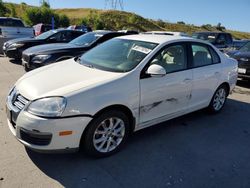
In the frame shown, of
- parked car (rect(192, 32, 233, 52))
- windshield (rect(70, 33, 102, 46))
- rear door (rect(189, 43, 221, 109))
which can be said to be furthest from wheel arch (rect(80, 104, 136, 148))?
parked car (rect(192, 32, 233, 52))

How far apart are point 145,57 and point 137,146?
51.2 inches

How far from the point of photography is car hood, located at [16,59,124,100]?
3.48 metres

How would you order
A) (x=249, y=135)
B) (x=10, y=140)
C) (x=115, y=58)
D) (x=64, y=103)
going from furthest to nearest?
(x=249, y=135) → (x=115, y=58) → (x=10, y=140) → (x=64, y=103)

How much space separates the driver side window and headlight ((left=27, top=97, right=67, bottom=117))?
1.54 meters

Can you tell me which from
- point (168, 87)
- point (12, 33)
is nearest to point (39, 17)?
point (12, 33)

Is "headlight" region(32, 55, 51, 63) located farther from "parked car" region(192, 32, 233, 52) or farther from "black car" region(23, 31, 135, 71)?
"parked car" region(192, 32, 233, 52)

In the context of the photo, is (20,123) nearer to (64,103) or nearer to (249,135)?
(64,103)

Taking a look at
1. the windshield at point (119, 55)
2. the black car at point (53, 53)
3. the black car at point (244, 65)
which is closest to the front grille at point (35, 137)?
the windshield at point (119, 55)

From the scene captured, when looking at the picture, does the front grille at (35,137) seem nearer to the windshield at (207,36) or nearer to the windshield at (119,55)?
the windshield at (119,55)

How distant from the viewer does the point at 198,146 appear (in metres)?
4.36

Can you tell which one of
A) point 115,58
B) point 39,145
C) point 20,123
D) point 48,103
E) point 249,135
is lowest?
point 249,135

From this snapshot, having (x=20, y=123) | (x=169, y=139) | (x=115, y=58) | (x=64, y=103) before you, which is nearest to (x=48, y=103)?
(x=64, y=103)

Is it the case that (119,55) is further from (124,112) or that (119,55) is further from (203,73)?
(203,73)

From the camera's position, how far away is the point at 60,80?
12.5 ft
